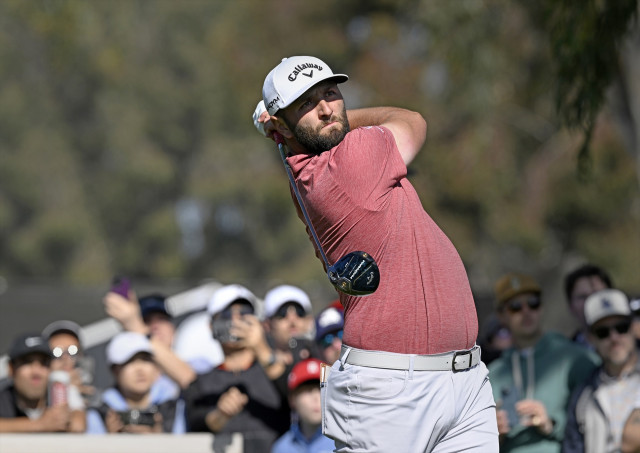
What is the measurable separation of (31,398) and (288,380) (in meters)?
1.60

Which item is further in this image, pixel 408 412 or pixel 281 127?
pixel 281 127

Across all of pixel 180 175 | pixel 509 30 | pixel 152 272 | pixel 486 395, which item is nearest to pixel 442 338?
pixel 486 395

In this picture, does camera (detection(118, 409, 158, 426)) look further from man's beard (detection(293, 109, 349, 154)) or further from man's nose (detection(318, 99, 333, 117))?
man's nose (detection(318, 99, 333, 117))

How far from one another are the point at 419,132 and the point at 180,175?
42438 millimetres

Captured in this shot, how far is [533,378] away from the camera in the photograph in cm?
641

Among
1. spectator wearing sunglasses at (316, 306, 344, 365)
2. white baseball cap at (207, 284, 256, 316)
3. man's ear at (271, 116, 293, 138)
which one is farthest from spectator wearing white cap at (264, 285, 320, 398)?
man's ear at (271, 116, 293, 138)

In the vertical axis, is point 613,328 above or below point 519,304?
below

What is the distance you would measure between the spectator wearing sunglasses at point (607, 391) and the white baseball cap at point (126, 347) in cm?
261

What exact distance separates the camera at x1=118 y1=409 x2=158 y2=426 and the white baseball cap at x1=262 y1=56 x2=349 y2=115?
10.2ft

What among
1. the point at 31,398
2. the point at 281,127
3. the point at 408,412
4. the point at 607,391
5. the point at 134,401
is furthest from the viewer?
the point at 134,401

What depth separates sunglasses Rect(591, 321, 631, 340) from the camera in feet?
20.3

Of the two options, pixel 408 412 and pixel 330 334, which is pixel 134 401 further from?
pixel 408 412

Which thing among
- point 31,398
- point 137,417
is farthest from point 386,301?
point 31,398

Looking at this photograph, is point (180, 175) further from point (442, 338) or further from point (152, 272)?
point (442, 338)
